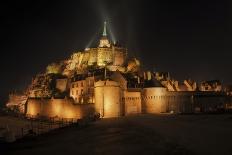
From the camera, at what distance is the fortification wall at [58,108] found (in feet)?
146

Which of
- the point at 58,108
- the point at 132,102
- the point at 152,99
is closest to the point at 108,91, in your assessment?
the point at 132,102

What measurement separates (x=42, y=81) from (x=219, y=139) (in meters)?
63.0

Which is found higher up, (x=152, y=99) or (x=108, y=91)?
(x=108, y=91)

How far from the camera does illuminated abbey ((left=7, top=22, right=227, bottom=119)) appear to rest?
43344mm

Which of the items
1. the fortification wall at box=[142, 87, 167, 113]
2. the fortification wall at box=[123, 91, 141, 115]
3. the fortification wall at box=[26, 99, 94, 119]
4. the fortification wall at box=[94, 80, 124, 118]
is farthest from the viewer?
the fortification wall at box=[142, 87, 167, 113]

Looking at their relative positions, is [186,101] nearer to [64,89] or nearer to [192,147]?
[64,89]

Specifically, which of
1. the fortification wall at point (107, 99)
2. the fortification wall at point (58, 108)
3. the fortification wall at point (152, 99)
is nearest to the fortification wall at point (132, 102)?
the fortification wall at point (152, 99)

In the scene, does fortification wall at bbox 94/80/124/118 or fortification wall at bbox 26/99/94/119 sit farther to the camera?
fortification wall at bbox 26/99/94/119

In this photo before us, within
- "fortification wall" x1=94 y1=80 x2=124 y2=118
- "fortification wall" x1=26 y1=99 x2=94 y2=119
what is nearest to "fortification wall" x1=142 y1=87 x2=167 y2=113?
"fortification wall" x1=94 y1=80 x2=124 y2=118

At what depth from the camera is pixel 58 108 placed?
47.6 metres

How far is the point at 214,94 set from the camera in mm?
59188

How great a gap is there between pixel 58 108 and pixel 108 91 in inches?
392

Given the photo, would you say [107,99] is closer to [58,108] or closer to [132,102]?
[132,102]

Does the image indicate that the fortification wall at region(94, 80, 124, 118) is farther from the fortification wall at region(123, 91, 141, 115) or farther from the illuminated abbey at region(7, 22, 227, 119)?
the fortification wall at region(123, 91, 141, 115)
